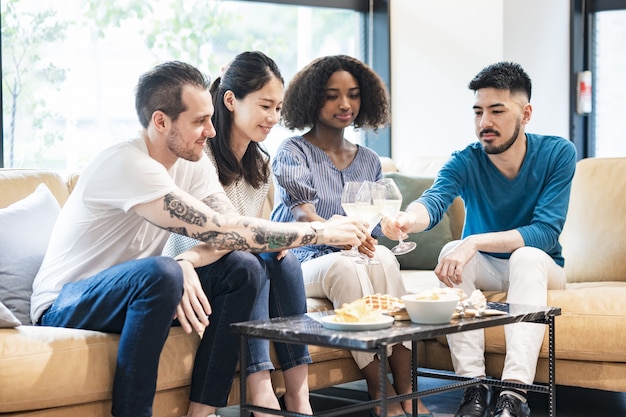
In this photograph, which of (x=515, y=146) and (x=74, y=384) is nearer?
(x=74, y=384)

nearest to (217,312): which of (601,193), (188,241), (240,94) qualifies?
(188,241)

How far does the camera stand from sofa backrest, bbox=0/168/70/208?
2908 mm

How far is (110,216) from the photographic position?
94.8 inches

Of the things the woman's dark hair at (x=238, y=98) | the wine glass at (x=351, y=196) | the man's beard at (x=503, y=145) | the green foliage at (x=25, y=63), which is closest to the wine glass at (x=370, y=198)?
the wine glass at (x=351, y=196)

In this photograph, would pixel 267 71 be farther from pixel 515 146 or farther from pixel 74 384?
pixel 74 384

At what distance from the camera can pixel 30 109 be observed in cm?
394

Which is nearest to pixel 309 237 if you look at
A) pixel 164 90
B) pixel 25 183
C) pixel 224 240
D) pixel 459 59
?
pixel 224 240

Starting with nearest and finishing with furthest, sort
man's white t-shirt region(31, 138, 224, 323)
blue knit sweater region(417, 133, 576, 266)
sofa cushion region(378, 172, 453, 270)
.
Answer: man's white t-shirt region(31, 138, 224, 323) < blue knit sweater region(417, 133, 576, 266) < sofa cushion region(378, 172, 453, 270)

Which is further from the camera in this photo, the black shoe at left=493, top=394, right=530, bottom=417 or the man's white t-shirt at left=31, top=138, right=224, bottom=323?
the black shoe at left=493, top=394, right=530, bottom=417

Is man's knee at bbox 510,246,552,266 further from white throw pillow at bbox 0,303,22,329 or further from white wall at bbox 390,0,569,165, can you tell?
white wall at bbox 390,0,569,165

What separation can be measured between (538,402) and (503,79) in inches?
44.4

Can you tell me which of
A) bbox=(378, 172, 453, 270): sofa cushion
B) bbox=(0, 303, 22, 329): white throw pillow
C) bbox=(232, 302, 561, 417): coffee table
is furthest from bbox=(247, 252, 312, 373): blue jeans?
bbox=(378, 172, 453, 270): sofa cushion

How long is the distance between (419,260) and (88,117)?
5.27ft

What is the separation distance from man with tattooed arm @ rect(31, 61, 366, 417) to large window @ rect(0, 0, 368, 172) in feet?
5.18
